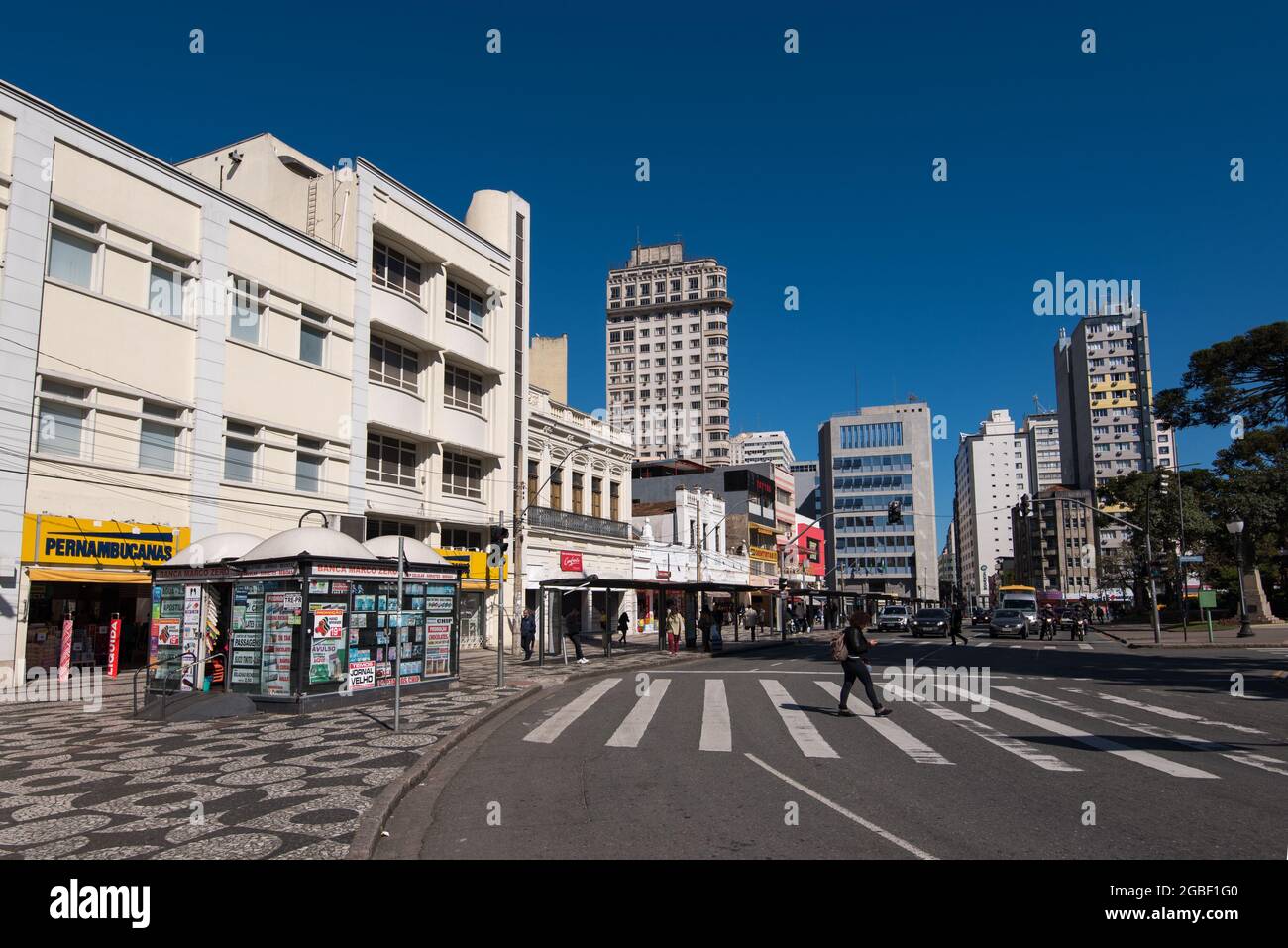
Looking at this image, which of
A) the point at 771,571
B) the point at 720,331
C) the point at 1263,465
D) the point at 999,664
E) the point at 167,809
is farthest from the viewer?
the point at 720,331

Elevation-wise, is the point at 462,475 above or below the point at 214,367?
below

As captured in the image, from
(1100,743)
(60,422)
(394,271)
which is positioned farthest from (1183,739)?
(394,271)

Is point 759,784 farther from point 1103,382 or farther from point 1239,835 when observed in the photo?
point 1103,382

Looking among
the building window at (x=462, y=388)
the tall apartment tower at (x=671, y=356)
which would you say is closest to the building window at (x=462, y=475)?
the building window at (x=462, y=388)

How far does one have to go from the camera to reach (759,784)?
8.60 meters

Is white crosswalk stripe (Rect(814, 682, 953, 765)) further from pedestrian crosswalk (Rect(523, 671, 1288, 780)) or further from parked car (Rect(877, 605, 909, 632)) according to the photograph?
parked car (Rect(877, 605, 909, 632))

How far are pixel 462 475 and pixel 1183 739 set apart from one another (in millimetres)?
29176

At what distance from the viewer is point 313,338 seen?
1158 inches

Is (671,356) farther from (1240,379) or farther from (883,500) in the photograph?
(1240,379)

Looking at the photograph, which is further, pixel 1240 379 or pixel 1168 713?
pixel 1240 379

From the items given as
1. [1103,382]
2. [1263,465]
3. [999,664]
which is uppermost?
[1103,382]
